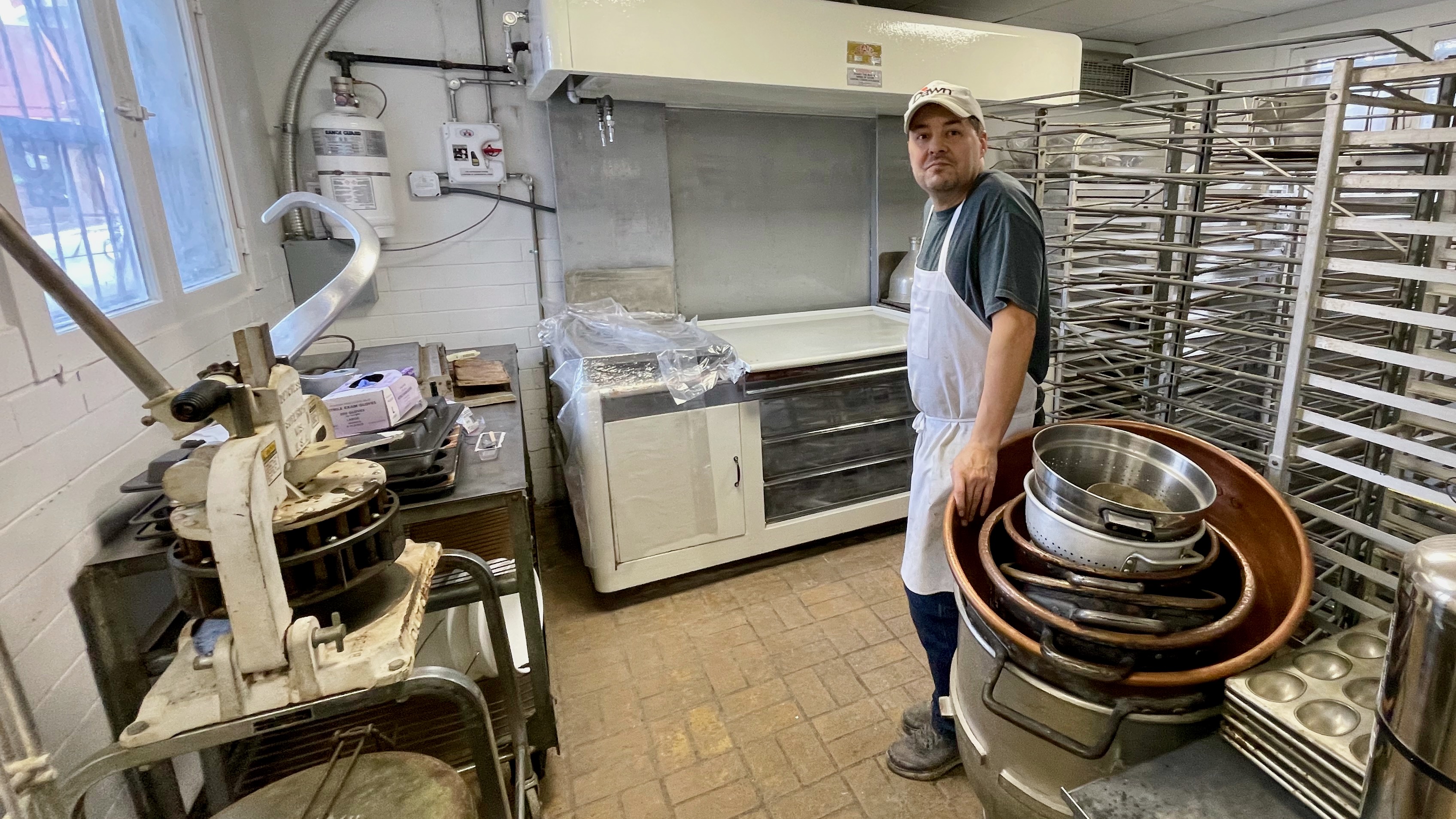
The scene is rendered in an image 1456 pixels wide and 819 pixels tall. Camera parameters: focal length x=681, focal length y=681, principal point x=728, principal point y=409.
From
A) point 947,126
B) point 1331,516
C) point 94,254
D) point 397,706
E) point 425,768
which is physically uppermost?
point 947,126

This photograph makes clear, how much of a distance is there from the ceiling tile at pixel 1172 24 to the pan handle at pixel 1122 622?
390cm

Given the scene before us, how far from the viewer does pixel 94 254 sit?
4.49 feet

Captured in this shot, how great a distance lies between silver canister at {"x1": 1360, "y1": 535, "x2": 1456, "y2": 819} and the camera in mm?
577

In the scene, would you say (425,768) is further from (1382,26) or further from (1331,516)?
(1382,26)

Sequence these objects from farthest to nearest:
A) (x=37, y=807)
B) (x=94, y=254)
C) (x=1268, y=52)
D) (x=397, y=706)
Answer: (x=1268, y=52), (x=397, y=706), (x=94, y=254), (x=37, y=807)

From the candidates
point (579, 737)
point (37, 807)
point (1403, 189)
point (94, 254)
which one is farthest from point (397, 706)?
point (1403, 189)

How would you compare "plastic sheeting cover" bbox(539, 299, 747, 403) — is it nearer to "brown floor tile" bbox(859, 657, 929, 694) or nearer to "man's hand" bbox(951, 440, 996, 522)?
"brown floor tile" bbox(859, 657, 929, 694)

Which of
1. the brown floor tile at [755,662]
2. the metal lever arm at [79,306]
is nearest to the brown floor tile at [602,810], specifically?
the brown floor tile at [755,662]

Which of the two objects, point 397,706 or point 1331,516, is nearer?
point 1331,516

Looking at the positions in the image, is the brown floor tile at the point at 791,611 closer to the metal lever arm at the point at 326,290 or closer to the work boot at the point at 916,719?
the work boot at the point at 916,719

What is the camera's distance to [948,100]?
1.34 metres

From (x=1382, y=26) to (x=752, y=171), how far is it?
11.2 feet

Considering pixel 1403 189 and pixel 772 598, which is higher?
pixel 1403 189

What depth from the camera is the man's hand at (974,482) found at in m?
1.29
